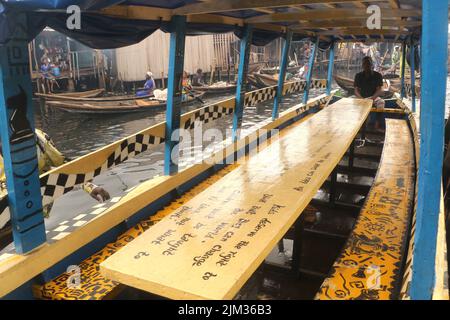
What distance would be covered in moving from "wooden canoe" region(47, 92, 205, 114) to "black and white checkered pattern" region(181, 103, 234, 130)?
42.9 ft

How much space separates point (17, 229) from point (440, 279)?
297 centimetres

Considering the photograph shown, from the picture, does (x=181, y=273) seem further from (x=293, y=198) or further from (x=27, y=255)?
(x=27, y=255)

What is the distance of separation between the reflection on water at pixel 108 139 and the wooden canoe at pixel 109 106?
39 cm

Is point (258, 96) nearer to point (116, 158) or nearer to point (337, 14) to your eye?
point (337, 14)

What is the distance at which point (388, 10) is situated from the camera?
4.82 meters

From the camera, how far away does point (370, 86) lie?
9758 mm

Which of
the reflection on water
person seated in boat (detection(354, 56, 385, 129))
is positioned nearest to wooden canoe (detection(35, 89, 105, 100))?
the reflection on water

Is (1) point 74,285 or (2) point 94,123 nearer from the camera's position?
(1) point 74,285

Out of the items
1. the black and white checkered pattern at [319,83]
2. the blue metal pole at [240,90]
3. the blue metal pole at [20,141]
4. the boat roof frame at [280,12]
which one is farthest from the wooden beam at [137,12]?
the black and white checkered pattern at [319,83]

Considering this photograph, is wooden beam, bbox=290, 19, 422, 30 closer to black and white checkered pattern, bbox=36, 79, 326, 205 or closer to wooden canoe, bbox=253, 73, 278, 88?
black and white checkered pattern, bbox=36, 79, 326, 205

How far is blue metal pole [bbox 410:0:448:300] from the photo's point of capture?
1.45m
